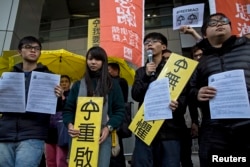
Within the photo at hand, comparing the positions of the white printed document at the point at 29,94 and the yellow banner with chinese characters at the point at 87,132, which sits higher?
the white printed document at the point at 29,94

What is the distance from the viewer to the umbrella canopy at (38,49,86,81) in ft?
13.9

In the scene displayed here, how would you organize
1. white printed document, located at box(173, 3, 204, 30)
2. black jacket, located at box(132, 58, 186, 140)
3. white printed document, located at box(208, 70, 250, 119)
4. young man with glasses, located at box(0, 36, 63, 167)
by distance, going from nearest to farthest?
white printed document, located at box(208, 70, 250, 119), young man with glasses, located at box(0, 36, 63, 167), black jacket, located at box(132, 58, 186, 140), white printed document, located at box(173, 3, 204, 30)

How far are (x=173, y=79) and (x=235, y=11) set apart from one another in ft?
10.7

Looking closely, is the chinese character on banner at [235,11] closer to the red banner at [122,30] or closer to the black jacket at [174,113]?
the red banner at [122,30]

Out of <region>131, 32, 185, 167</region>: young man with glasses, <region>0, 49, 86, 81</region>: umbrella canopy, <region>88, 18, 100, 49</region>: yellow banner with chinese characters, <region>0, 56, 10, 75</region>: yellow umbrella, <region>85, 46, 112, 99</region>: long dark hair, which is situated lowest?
<region>131, 32, 185, 167</region>: young man with glasses

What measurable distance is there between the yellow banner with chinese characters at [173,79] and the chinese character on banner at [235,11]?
2.92 m

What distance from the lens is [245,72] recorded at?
2.01 metres

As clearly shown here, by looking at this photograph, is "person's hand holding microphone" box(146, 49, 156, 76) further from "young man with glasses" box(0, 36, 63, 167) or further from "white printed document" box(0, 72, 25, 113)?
"white printed document" box(0, 72, 25, 113)

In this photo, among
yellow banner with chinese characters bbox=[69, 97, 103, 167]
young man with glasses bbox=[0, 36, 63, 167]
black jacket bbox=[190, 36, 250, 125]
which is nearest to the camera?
black jacket bbox=[190, 36, 250, 125]

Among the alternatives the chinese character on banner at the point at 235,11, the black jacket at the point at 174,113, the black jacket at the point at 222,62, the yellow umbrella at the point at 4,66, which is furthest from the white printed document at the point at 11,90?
the chinese character on banner at the point at 235,11

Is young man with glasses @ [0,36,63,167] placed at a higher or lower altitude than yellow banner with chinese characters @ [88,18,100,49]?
lower

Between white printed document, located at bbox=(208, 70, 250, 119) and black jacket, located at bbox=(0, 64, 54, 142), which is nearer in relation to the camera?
white printed document, located at bbox=(208, 70, 250, 119)

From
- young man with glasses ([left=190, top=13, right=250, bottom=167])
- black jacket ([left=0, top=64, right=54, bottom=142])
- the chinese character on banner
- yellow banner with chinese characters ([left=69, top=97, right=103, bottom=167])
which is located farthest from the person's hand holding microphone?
the chinese character on banner

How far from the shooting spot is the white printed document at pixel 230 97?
1843mm
